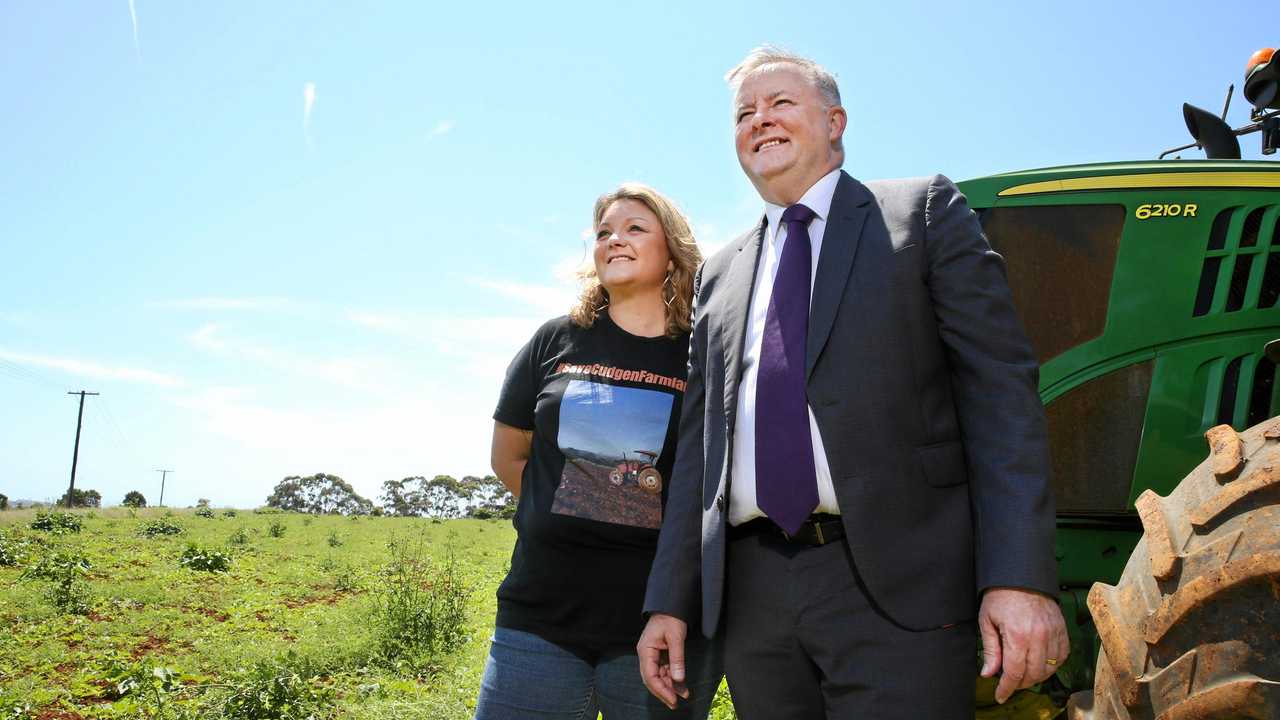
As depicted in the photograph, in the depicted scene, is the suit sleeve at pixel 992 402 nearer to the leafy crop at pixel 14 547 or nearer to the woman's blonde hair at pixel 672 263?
the woman's blonde hair at pixel 672 263

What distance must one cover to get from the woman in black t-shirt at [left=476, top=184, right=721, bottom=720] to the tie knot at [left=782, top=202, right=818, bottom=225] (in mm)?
741

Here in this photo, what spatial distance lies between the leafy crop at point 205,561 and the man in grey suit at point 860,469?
14.3m

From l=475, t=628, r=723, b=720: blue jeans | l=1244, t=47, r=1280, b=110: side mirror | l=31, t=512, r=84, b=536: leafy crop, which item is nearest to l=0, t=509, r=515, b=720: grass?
l=31, t=512, r=84, b=536: leafy crop

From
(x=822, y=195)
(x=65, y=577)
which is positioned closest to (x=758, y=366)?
(x=822, y=195)

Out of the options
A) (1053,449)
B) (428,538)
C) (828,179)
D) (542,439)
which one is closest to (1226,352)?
(1053,449)

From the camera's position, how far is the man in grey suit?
1.96 m

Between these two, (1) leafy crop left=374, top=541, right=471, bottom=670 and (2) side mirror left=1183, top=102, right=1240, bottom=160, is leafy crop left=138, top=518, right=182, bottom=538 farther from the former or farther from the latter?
(2) side mirror left=1183, top=102, right=1240, bottom=160

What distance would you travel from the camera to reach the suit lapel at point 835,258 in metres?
2.18

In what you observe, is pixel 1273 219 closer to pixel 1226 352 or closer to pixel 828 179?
pixel 1226 352

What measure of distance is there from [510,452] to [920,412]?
1.64 metres

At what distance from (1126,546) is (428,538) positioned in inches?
838

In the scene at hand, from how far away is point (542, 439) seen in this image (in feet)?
9.87

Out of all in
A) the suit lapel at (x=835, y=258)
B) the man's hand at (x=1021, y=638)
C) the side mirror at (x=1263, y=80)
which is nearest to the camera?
the man's hand at (x=1021, y=638)

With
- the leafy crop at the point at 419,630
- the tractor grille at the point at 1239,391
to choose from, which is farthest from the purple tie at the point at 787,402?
the leafy crop at the point at 419,630
